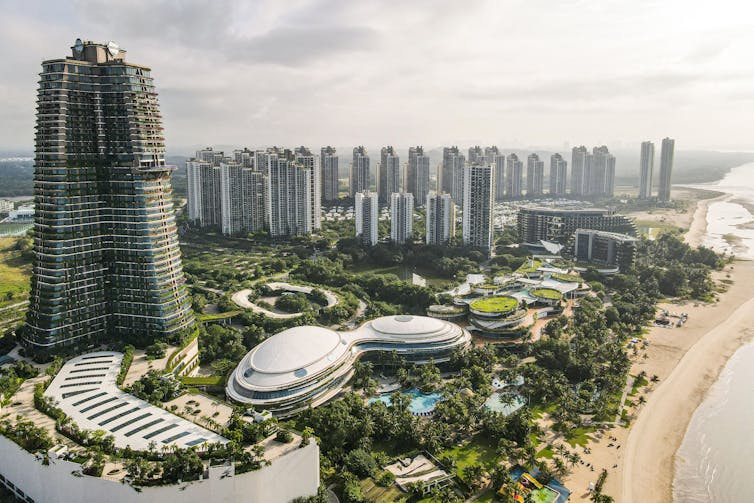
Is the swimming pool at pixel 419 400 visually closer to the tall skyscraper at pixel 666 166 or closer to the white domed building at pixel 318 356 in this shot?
the white domed building at pixel 318 356

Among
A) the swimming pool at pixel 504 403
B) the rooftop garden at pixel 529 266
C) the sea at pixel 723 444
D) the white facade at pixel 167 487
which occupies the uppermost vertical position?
the rooftop garden at pixel 529 266

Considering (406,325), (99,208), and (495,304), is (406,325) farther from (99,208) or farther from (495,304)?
(99,208)

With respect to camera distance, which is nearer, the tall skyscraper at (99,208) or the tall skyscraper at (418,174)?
the tall skyscraper at (99,208)

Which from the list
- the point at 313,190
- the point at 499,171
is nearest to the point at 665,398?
the point at 313,190

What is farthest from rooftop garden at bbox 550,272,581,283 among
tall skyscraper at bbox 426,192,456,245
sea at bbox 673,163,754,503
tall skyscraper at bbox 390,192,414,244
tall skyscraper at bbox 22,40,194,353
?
tall skyscraper at bbox 22,40,194,353

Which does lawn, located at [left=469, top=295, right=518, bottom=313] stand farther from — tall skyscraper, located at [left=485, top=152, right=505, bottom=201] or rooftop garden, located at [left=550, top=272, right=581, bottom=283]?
tall skyscraper, located at [left=485, top=152, right=505, bottom=201]

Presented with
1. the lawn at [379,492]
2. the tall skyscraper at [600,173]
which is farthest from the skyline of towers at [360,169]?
the lawn at [379,492]
